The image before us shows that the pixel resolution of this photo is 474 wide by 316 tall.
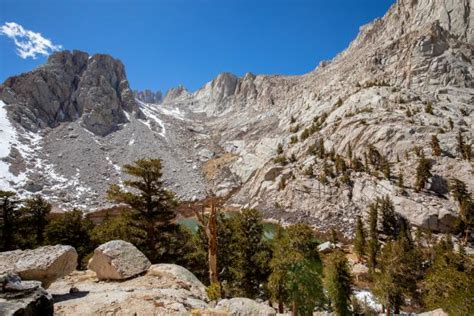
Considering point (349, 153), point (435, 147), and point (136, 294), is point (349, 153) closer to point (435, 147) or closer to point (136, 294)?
point (435, 147)

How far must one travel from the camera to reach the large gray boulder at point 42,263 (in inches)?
455

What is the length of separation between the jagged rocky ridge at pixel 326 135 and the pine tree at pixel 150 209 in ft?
153

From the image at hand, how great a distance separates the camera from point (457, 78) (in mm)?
96562

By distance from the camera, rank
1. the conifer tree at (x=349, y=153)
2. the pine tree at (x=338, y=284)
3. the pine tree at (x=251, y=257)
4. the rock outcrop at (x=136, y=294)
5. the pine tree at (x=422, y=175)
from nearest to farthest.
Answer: the rock outcrop at (x=136, y=294)
the pine tree at (x=251, y=257)
the pine tree at (x=338, y=284)
the pine tree at (x=422, y=175)
the conifer tree at (x=349, y=153)

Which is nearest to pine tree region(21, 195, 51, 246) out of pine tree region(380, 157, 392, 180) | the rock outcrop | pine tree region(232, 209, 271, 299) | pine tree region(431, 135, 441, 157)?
the rock outcrop

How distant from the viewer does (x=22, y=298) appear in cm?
810

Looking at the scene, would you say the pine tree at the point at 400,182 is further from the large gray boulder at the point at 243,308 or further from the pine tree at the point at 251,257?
the large gray boulder at the point at 243,308

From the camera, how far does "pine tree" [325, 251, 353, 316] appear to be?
26.8m

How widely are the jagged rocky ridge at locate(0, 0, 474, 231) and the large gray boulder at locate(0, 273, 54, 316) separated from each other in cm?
6190

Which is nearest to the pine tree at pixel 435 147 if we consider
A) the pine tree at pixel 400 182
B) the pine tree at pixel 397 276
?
the pine tree at pixel 400 182

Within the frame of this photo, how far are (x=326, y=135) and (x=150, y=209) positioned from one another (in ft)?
252

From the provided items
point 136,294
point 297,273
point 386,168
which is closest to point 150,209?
point 297,273

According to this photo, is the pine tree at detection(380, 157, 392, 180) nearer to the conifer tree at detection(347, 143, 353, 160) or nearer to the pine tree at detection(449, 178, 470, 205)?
the conifer tree at detection(347, 143, 353, 160)

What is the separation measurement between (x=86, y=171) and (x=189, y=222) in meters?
51.4
